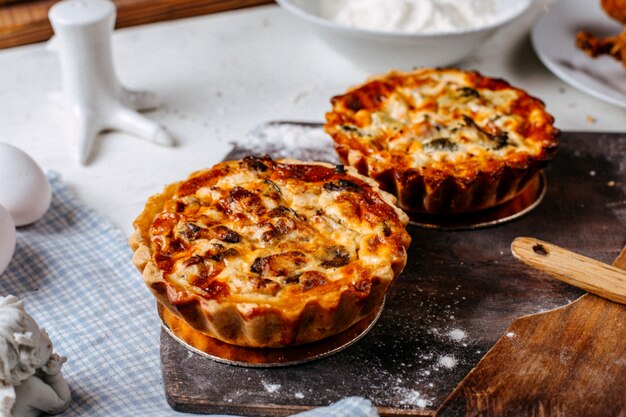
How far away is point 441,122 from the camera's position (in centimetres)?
272

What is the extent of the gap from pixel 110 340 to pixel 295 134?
110 centimetres

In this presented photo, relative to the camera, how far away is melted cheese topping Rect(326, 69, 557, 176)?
2.58 m

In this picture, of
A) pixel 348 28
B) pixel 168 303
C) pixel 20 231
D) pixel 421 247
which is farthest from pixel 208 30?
pixel 168 303

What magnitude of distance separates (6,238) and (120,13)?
1899 millimetres

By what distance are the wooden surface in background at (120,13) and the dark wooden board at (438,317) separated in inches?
80.3

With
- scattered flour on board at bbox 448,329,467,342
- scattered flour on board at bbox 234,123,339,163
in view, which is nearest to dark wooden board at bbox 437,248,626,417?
scattered flour on board at bbox 448,329,467,342

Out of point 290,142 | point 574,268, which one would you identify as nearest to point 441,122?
point 290,142

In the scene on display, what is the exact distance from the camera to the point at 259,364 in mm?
2055

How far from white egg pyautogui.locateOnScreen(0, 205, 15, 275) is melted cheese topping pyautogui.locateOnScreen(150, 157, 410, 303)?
485 mm

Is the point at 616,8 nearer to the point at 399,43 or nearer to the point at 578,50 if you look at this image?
the point at 578,50

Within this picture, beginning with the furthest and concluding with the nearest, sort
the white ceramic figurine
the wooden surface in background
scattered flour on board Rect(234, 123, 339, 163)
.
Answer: the wooden surface in background
scattered flour on board Rect(234, 123, 339, 163)
the white ceramic figurine

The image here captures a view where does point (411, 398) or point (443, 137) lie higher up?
point (443, 137)

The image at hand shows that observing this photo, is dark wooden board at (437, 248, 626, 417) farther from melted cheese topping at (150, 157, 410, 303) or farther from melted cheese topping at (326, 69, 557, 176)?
melted cheese topping at (326, 69, 557, 176)

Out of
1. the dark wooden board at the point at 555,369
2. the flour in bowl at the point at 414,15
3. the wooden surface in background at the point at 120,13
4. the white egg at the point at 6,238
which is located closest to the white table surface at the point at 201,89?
the wooden surface in background at the point at 120,13
